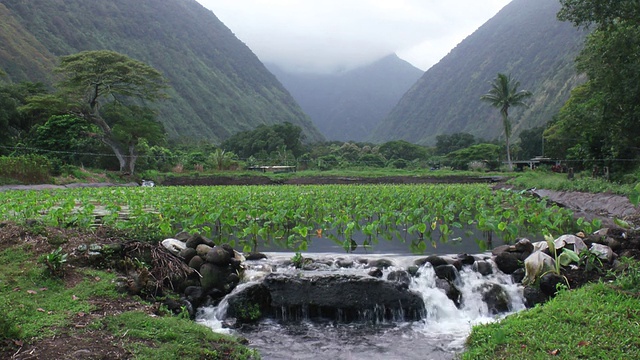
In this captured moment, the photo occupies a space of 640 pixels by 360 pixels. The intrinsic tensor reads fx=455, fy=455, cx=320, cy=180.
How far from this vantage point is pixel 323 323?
780cm

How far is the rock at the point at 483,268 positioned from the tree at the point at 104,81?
36.0m

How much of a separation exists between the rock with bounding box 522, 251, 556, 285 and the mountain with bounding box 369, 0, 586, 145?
260 feet

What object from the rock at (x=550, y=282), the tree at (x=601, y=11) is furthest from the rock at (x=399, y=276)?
the tree at (x=601, y=11)

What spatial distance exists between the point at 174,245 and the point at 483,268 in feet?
20.5

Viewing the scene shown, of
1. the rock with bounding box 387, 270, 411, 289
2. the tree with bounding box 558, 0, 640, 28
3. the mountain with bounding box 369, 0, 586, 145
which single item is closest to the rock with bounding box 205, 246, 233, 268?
the rock with bounding box 387, 270, 411, 289

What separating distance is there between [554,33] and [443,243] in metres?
129

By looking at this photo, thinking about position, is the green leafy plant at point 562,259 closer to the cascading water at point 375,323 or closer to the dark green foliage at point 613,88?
the cascading water at point 375,323

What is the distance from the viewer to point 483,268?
9.15m

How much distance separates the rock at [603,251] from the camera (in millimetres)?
8305

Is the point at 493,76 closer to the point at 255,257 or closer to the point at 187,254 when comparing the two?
the point at 255,257

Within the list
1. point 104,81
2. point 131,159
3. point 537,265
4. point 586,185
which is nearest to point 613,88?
point 586,185

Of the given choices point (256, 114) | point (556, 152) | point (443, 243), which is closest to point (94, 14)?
point (256, 114)

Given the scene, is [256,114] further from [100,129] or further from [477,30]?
[477,30]

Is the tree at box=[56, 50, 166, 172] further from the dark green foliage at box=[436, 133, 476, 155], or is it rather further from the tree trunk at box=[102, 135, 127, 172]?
the dark green foliage at box=[436, 133, 476, 155]
